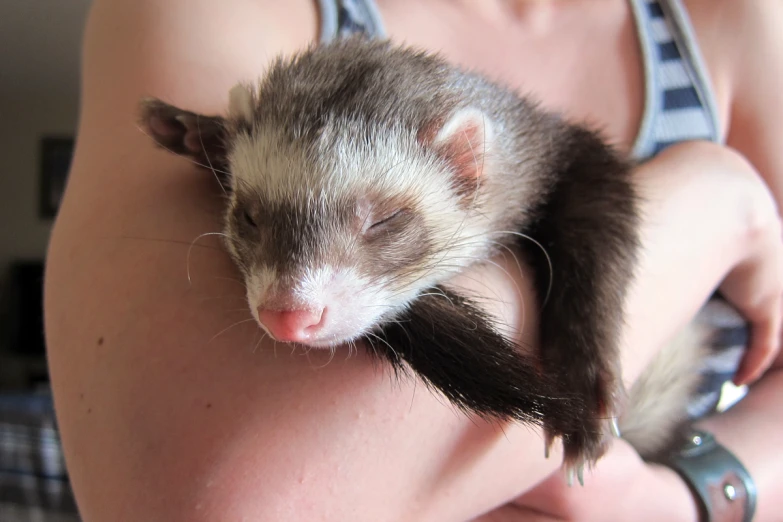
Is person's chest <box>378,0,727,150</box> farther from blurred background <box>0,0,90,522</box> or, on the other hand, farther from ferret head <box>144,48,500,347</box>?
blurred background <box>0,0,90,522</box>

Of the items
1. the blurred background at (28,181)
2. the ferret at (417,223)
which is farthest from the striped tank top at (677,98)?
the blurred background at (28,181)

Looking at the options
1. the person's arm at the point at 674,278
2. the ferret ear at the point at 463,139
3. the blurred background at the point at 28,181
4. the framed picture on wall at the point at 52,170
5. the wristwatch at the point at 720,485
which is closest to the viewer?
the ferret ear at the point at 463,139

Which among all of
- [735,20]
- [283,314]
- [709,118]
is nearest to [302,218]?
[283,314]

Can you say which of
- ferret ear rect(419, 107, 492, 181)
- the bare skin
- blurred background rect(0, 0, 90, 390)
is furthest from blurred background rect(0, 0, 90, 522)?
ferret ear rect(419, 107, 492, 181)

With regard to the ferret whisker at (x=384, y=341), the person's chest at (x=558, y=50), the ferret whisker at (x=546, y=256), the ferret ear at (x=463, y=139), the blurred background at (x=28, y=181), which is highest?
the person's chest at (x=558, y=50)

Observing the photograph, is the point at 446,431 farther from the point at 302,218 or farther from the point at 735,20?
the point at 735,20

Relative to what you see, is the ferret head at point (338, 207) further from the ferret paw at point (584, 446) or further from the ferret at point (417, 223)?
the ferret paw at point (584, 446)

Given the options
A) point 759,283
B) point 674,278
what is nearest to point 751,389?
point 759,283
